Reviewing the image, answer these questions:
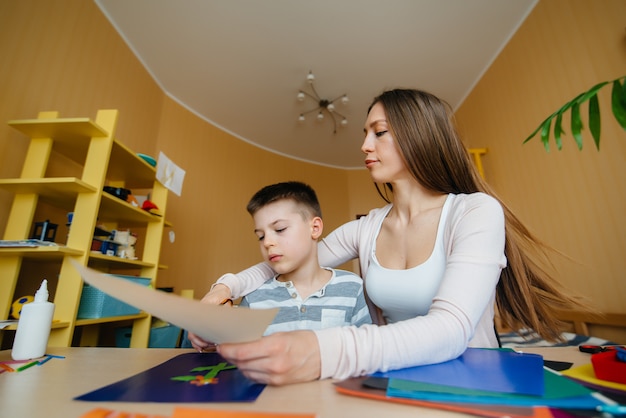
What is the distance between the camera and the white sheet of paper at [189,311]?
0.33m

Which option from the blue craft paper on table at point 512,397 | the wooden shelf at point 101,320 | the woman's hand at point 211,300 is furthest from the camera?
the wooden shelf at point 101,320

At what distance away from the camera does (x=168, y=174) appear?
173 cm

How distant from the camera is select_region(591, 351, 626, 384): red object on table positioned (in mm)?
384

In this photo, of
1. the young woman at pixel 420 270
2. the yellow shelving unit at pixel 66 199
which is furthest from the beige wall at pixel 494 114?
the young woman at pixel 420 270

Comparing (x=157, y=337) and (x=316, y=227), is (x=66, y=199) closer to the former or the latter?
(x=157, y=337)

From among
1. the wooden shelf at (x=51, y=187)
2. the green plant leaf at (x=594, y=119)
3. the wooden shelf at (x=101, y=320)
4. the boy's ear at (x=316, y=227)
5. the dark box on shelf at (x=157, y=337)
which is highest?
the wooden shelf at (x=51, y=187)

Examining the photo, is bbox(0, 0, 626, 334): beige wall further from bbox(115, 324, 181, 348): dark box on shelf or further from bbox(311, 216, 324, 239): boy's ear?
bbox(311, 216, 324, 239): boy's ear

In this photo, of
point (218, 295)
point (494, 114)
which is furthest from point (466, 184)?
point (494, 114)

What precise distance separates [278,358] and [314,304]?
0.48 metres

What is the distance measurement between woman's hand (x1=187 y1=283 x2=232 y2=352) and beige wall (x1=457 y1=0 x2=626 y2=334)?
5.64 feet

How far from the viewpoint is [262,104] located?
9.48 ft

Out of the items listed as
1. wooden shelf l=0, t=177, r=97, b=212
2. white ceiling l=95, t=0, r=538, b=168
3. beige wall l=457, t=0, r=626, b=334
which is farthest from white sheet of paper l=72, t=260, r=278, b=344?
white ceiling l=95, t=0, r=538, b=168

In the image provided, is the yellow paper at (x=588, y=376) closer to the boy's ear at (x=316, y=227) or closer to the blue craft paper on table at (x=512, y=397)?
the blue craft paper on table at (x=512, y=397)

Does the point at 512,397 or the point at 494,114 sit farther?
the point at 494,114
